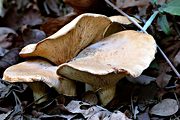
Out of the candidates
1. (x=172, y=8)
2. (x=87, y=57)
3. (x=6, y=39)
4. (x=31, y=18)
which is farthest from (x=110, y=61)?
(x=31, y=18)

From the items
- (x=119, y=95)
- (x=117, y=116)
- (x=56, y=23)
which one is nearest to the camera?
(x=117, y=116)

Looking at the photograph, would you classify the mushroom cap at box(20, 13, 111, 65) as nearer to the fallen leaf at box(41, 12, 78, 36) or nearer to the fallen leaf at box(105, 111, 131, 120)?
the fallen leaf at box(105, 111, 131, 120)

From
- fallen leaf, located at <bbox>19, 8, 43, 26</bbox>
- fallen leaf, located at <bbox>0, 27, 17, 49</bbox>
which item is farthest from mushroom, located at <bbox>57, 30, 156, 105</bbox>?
fallen leaf, located at <bbox>19, 8, 43, 26</bbox>

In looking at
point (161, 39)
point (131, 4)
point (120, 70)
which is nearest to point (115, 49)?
point (120, 70)

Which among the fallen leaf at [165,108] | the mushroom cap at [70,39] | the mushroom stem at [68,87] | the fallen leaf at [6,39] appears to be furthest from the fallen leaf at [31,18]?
the fallen leaf at [165,108]

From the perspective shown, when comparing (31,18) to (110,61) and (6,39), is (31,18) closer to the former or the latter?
(6,39)

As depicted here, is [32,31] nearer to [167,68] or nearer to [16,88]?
[16,88]
